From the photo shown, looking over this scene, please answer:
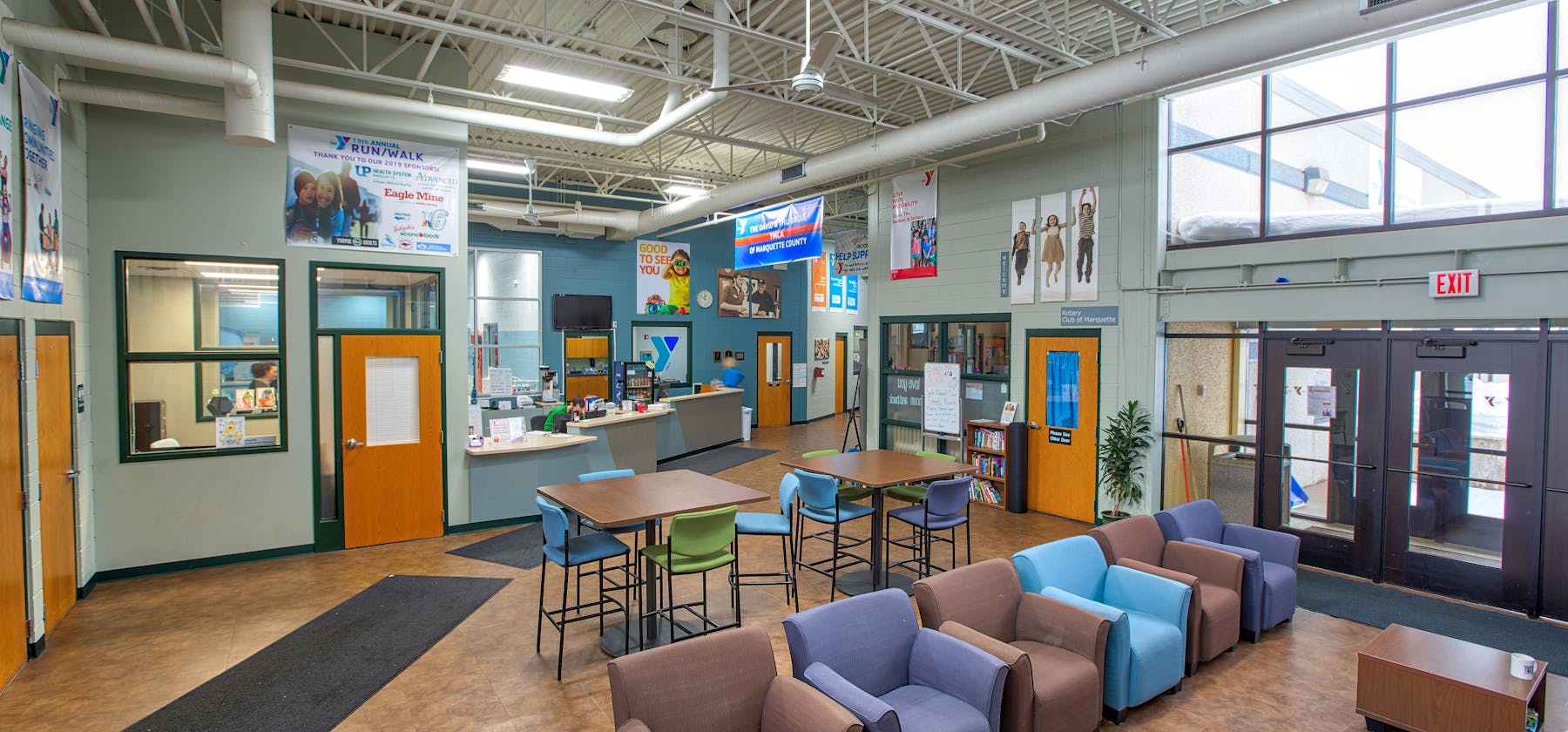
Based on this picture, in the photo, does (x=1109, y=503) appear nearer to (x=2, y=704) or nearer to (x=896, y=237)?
(x=896, y=237)

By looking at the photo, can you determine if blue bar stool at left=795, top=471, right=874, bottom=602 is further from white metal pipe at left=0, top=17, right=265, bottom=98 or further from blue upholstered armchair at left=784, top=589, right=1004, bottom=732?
white metal pipe at left=0, top=17, right=265, bottom=98

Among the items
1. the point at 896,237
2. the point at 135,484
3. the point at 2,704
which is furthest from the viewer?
the point at 896,237

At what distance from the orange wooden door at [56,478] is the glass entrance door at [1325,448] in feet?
29.8

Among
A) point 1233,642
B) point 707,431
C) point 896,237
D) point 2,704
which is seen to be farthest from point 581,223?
point 1233,642

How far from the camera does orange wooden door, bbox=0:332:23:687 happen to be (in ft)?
13.5

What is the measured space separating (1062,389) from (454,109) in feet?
21.8

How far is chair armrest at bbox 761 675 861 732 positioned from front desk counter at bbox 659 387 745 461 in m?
8.61

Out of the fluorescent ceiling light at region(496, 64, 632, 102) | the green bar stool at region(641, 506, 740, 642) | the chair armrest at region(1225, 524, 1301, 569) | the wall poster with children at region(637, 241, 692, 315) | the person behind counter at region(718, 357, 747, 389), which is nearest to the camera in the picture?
the green bar stool at region(641, 506, 740, 642)

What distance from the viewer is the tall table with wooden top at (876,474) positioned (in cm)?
559

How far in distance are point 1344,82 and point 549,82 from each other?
22.0 feet

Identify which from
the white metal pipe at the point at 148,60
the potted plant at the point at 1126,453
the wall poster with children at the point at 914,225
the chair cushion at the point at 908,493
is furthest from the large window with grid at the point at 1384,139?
the white metal pipe at the point at 148,60

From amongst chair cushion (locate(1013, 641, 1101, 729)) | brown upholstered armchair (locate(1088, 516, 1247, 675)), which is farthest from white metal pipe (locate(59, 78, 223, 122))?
brown upholstered armchair (locate(1088, 516, 1247, 675))

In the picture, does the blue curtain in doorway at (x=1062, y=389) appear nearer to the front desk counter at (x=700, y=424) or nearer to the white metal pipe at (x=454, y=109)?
the white metal pipe at (x=454, y=109)

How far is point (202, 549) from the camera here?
20.6 ft
